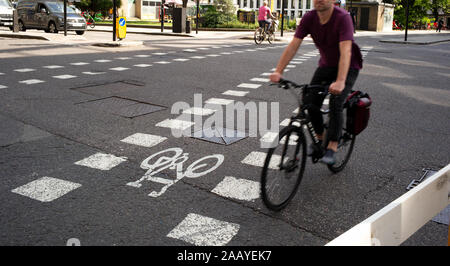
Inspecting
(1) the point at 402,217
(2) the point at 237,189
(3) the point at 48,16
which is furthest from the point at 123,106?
(3) the point at 48,16

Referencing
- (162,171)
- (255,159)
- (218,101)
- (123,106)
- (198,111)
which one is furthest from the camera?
(218,101)

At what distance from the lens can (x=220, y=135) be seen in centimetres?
619

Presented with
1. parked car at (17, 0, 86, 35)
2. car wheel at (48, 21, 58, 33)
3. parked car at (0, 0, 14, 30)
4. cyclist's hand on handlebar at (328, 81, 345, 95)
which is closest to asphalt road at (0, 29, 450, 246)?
cyclist's hand on handlebar at (328, 81, 345, 95)

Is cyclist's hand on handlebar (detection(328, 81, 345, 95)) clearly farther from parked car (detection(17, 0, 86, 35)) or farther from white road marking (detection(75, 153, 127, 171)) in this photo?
parked car (detection(17, 0, 86, 35))

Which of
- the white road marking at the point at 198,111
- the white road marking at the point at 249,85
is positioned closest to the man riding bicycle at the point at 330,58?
the white road marking at the point at 198,111

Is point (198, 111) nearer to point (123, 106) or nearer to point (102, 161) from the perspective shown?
point (123, 106)

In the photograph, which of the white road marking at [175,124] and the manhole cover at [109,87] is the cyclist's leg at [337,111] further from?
the manhole cover at [109,87]

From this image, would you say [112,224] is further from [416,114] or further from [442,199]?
[416,114]

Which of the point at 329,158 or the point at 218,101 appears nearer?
the point at 329,158

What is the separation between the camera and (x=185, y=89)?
9398mm

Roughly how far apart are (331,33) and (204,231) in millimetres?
1971

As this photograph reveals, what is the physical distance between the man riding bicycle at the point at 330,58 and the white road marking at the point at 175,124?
2511 millimetres

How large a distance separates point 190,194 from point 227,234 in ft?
2.73

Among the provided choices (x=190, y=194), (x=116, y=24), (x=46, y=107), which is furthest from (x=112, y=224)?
(x=116, y=24)
